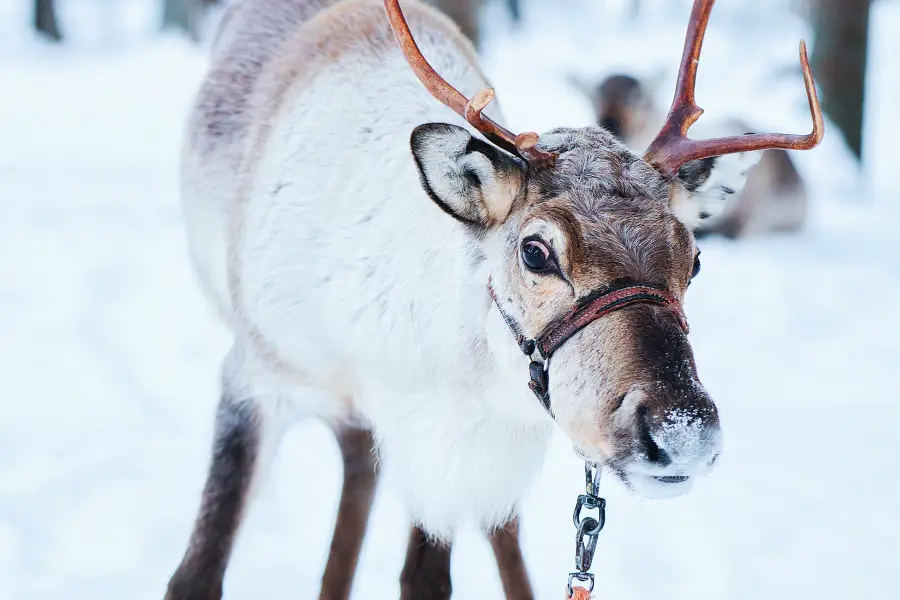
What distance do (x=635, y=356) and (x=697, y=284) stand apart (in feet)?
13.1

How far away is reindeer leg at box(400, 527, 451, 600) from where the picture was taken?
8.78ft

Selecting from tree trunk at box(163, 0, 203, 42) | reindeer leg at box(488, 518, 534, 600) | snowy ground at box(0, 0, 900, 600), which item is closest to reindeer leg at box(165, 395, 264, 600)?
snowy ground at box(0, 0, 900, 600)

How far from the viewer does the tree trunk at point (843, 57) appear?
7.95 meters


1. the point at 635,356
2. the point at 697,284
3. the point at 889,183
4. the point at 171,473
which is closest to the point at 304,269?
the point at 635,356

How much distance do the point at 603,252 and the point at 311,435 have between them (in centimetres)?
249

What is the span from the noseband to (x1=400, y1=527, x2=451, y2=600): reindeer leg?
88cm

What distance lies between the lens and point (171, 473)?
11.7 ft

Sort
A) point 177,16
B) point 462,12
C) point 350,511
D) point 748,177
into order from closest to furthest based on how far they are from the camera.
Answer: point 350,511
point 748,177
point 462,12
point 177,16

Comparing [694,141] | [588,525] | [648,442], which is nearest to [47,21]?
[694,141]

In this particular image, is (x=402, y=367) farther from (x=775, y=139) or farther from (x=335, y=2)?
(x=335, y=2)

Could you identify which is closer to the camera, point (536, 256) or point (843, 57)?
point (536, 256)

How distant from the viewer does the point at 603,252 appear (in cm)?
184

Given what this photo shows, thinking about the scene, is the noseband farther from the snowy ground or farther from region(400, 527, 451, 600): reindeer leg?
the snowy ground

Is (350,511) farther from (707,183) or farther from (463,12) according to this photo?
(463,12)
